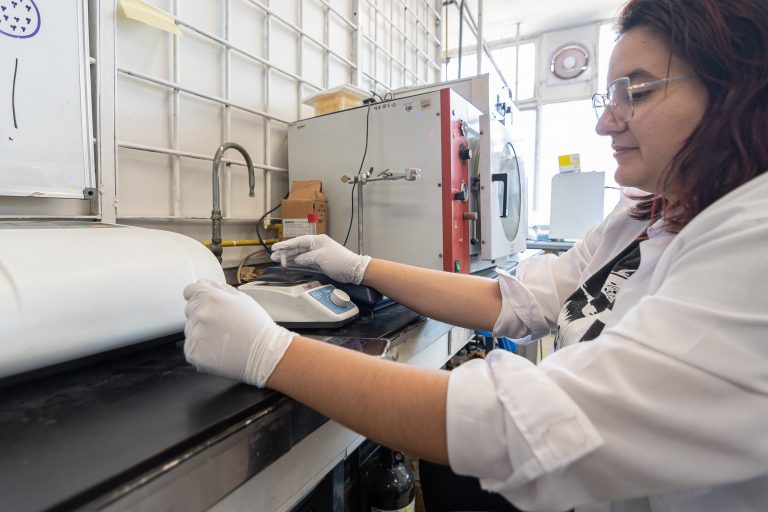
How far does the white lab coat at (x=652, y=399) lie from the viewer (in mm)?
375

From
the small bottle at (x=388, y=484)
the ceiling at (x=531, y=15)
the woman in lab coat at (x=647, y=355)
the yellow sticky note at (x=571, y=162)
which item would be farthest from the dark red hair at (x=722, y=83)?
the ceiling at (x=531, y=15)

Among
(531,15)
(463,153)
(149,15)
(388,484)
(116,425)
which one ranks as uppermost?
(531,15)

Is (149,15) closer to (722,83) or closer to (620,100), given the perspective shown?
(620,100)

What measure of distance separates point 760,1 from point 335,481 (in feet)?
3.27

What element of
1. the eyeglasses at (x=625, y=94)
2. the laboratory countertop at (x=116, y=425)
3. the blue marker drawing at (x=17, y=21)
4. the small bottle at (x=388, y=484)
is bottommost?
the small bottle at (x=388, y=484)

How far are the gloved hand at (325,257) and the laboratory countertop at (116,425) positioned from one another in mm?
465

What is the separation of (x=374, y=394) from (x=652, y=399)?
0.97 feet

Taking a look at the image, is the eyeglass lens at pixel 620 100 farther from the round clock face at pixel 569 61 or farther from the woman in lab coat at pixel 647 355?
the round clock face at pixel 569 61

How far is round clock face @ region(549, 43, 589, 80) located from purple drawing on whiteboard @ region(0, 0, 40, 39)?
4520mm

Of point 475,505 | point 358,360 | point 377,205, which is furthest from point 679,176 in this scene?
point 377,205

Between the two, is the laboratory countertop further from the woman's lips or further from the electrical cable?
the electrical cable

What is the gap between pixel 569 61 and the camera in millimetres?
4160

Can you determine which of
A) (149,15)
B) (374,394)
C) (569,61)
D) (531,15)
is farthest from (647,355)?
(569,61)

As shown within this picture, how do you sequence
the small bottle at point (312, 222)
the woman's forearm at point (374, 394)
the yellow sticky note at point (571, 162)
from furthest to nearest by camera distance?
the yellow sticky note at point (571, 162) → the small bottle at point (312, 222) → the woman's forearm at point (374, 394)
